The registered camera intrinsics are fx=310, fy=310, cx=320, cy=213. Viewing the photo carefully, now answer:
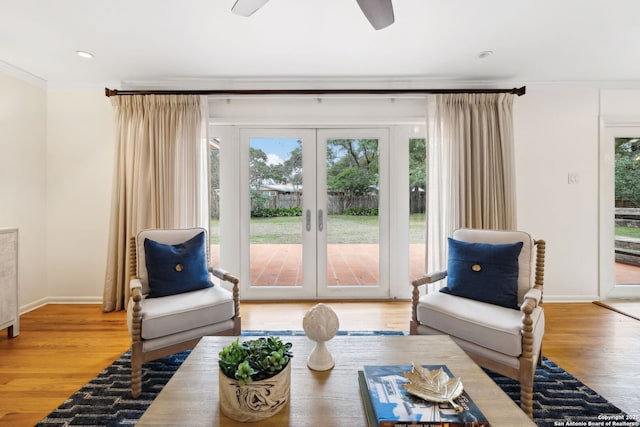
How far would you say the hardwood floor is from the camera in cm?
183

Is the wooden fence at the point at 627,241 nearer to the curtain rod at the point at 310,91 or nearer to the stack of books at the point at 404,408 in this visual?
the curtain rod at the point at 310,91

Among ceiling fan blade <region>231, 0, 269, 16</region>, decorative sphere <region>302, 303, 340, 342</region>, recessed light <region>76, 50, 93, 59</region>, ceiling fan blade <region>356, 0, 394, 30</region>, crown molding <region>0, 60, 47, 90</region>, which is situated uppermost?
recessed light <region>76, 50, 93, 59</region>

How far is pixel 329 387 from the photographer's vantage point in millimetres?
1225

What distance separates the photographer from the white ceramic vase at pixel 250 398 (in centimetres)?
→ 102

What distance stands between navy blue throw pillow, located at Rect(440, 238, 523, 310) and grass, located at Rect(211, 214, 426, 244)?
1252 millimetres

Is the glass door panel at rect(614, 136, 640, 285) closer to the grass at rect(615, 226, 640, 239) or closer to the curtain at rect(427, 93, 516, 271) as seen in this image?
the grass at rect(615, 226, 640, 239)

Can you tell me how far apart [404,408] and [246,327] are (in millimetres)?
2036

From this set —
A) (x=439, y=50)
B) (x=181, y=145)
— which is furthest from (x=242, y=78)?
(x=439, y=50)

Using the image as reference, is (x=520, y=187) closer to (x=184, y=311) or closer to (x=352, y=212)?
(x=352, y=212)

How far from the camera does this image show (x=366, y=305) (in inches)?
132

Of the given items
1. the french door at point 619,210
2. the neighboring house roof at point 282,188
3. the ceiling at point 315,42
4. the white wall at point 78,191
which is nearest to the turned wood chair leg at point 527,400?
the ceiling at point 315,42

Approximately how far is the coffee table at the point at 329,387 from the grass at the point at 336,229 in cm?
192

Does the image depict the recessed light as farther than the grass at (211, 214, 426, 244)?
No

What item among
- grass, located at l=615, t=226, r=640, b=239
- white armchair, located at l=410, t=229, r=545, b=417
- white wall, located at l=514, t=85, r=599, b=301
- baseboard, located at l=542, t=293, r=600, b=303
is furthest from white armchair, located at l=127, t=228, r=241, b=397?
grass, located at l=615, t=226, r=640, b=239
